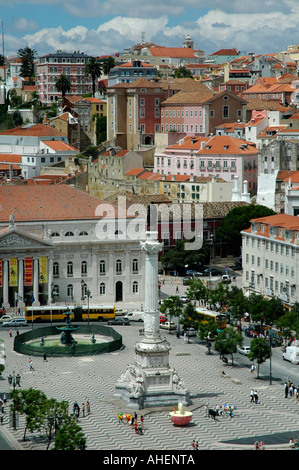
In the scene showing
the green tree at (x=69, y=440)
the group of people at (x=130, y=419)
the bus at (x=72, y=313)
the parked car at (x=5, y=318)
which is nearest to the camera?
the green tree at (x=69, y=440)

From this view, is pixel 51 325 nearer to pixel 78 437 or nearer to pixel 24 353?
pixel 24 353

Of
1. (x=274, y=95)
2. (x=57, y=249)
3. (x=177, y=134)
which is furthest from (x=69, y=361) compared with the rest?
(x=274, y=95)

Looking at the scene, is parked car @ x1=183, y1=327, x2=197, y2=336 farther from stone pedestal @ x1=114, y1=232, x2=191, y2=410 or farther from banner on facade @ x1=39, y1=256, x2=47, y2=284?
stone pedestal @ x1=114, y1=232, x2=191, y2=410

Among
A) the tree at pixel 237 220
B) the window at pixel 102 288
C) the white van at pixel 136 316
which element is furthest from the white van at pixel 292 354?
the tree at pixel 237 220

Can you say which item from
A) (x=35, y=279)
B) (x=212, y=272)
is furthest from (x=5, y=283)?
(x=212, y=272)

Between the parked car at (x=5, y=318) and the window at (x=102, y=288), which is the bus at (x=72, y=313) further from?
the window at (x=102, y=288)
